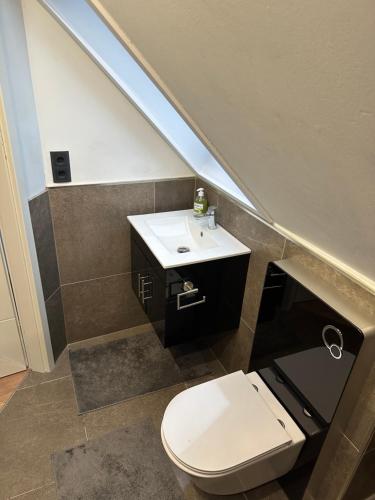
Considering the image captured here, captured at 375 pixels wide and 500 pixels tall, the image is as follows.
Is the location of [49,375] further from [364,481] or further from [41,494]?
[364,481]

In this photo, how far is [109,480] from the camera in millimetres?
1514

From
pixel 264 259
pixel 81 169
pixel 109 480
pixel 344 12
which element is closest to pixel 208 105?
pixel 344 12

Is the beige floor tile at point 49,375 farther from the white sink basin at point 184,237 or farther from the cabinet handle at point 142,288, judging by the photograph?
the white sink basin at point 184,237

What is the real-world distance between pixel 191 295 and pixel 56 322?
89 centimetres

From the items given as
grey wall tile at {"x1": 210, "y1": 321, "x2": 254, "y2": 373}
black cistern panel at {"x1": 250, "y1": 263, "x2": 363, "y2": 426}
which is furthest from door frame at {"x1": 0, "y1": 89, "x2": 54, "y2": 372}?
black cistern panel at {"x1": 250, "y1": 263, "x2": 363, "y2": 426}

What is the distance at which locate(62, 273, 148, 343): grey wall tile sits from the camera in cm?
206

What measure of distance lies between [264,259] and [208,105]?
811mm

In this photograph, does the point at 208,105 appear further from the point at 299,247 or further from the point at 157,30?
the point at 299,247

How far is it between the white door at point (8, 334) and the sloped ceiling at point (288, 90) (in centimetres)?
123

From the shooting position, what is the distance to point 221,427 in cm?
128

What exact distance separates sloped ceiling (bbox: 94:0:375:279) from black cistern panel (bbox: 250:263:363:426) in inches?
7.8

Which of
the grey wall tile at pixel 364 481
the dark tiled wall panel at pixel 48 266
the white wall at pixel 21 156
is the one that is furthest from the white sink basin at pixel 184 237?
the grey wall tile at pixel 364 481

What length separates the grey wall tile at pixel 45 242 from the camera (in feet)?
5.41

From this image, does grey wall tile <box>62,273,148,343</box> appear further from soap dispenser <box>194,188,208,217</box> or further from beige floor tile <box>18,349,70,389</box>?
soap dispenser <box>194,188,208,217</box>
